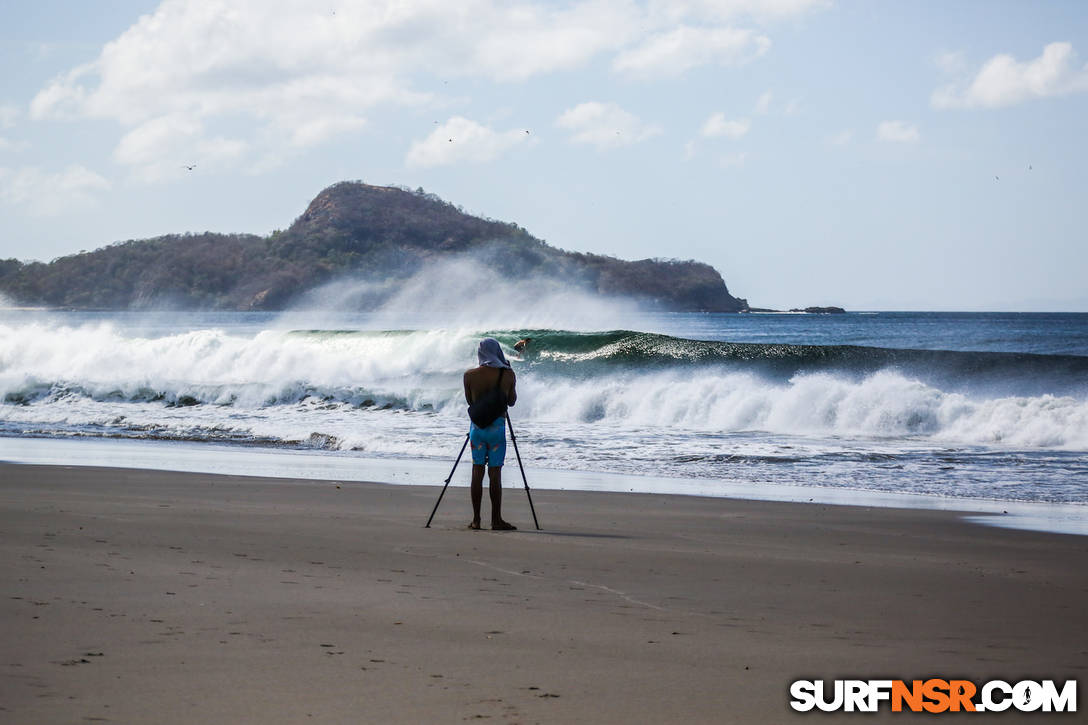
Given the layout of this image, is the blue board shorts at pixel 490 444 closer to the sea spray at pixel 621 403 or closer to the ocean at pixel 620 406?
the ocean at pixel 620 406

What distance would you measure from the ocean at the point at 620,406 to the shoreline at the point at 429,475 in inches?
8.7

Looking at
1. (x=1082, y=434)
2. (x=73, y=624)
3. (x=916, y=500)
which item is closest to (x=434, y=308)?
(x=1082, y=434)

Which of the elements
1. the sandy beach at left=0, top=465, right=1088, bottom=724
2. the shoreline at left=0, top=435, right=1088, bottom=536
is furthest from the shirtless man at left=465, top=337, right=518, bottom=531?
the shoreline at left=0, top=435, right=1088, bottom=536

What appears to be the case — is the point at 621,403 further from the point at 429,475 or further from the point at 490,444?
the point at 490,444

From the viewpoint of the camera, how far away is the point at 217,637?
185 inches

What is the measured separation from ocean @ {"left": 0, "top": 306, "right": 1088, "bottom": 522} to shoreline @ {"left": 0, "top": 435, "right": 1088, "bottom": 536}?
0.72 feet

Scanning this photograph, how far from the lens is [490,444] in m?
9.06

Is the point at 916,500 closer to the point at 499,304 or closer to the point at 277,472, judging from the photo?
the point at 277,472

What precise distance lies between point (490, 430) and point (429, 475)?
4.46 metres

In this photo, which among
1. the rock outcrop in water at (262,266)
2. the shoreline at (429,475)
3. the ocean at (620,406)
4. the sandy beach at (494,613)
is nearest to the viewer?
the sandy beach at (494,613)

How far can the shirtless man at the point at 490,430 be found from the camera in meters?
8.88

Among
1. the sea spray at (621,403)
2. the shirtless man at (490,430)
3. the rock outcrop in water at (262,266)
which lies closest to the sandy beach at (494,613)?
the shirtless man at (490,430)

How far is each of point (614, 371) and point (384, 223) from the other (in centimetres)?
9812

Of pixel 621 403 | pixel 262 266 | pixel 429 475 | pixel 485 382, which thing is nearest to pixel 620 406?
pixel 621 403
